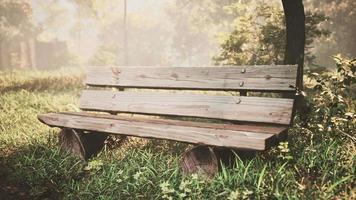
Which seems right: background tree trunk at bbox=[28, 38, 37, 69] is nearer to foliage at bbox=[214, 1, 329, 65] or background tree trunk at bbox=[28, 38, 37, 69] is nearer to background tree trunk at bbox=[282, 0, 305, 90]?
foliage at bbox=[214, 1, 329, 65]

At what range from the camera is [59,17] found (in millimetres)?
52594

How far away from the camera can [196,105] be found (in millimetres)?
3738

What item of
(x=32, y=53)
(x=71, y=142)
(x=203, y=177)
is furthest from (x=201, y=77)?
(x=32, y=53)

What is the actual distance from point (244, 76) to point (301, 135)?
96 centimetres

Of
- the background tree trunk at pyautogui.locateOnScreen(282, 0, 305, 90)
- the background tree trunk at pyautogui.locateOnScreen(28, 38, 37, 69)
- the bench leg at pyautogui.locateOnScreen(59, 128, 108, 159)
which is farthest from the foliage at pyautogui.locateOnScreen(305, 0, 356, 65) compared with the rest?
the background tree trunk at pyautogui.locateOnScreen(28, 38, 37, 69)

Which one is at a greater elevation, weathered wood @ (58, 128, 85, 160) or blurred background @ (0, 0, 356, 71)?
blurred background @ (0, 0, 356, 71)

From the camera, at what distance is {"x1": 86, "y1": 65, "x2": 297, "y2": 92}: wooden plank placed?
10.9 feet

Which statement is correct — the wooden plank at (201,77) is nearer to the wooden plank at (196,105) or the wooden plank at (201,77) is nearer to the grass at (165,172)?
the wooden plank at (196,105)

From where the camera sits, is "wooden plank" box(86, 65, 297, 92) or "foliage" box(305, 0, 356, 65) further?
"foliage" box(305, 0, 356, 65)

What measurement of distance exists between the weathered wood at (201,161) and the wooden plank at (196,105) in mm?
577

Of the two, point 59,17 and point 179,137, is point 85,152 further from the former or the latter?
point 59,17

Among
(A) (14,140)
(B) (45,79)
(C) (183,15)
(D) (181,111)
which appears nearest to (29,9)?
(B) (45,79)

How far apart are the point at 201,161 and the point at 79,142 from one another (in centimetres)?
164

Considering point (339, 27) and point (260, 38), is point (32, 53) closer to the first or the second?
point (339, 27)
